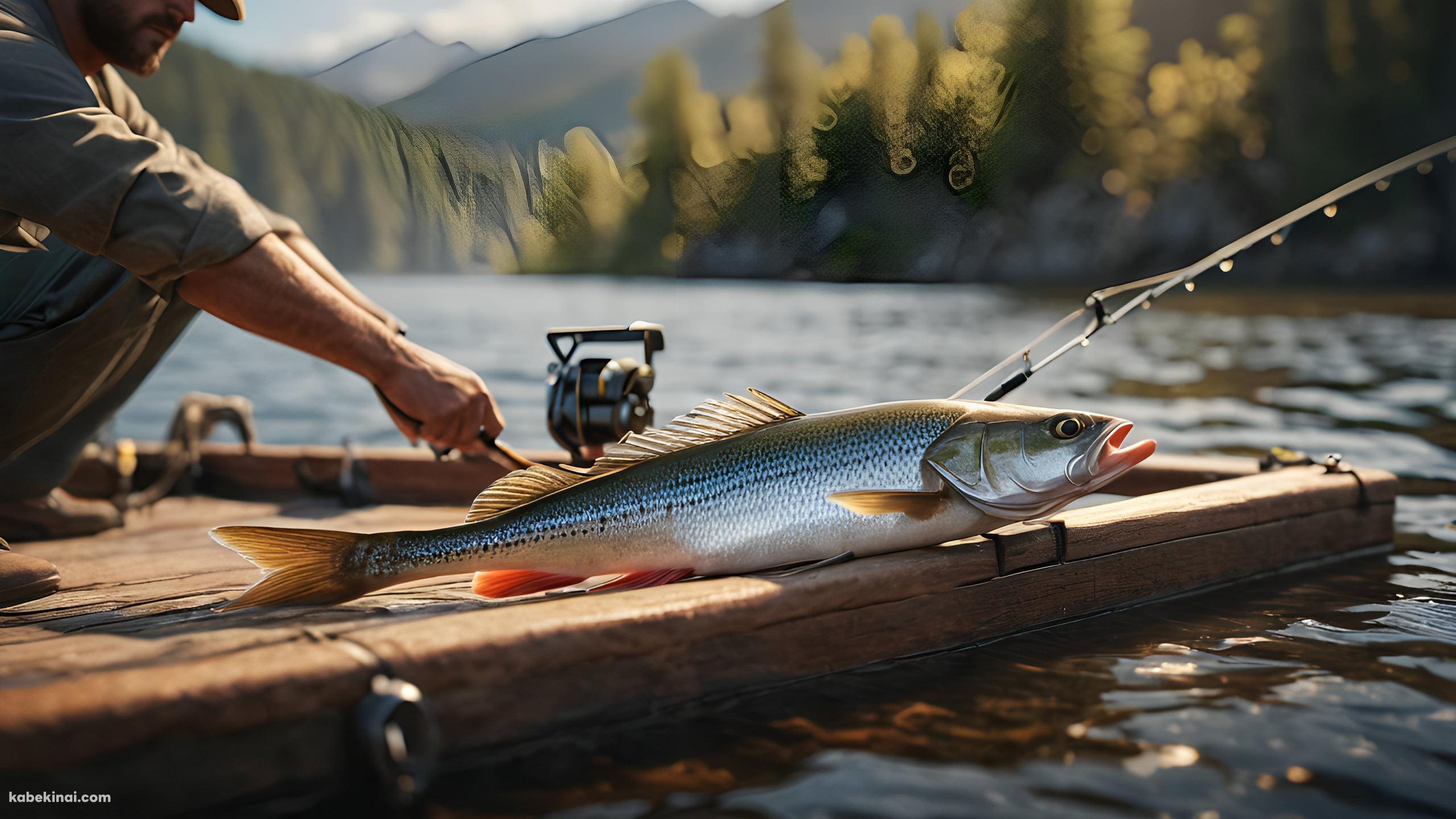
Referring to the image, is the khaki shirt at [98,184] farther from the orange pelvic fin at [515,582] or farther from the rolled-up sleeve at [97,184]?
the orange pelvic fin at [515,582]

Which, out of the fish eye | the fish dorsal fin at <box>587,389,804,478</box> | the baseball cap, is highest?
the baseball cap

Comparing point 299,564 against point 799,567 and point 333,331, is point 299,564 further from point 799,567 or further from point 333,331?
point 799,567

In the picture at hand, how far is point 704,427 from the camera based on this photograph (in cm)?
252

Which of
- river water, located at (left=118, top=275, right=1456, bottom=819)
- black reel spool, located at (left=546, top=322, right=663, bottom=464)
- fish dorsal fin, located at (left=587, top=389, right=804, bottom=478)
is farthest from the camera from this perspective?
black reel spool, located at (left=546, top=322, right=663, bottom=464)

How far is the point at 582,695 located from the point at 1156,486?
329 centimetres

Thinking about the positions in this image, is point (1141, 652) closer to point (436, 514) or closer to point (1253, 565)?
point (1253, 565)

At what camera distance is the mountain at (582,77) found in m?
3.01

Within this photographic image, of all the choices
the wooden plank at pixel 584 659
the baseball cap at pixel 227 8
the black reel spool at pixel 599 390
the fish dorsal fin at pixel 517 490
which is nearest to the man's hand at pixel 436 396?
the fish dorsal fin at pixel 517 490

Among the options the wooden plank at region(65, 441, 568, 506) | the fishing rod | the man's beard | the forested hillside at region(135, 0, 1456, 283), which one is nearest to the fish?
the fishing rod

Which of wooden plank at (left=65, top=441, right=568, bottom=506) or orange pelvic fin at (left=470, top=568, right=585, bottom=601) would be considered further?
wooden plank at (left=65, top=441, right=568, bottom=506)

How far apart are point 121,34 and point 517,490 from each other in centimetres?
179

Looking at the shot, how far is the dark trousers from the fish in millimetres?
1067

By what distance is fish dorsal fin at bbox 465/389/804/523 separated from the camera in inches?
94.1

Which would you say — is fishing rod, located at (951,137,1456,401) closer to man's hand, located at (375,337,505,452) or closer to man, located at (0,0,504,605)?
man's hand, located at (375,337,505,452)
